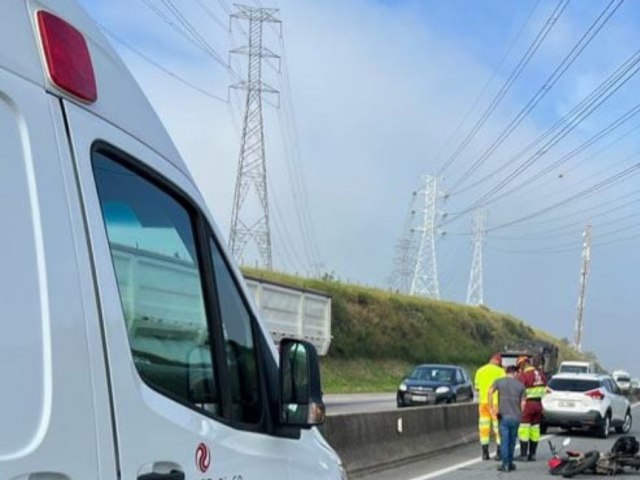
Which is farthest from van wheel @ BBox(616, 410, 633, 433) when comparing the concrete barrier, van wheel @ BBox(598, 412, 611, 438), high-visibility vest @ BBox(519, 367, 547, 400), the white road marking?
the white road marking

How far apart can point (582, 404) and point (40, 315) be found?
22.4 m

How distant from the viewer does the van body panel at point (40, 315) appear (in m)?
2.01

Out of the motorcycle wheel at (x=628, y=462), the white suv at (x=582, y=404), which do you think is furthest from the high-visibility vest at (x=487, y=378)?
the white suv at (x=582, y=404)

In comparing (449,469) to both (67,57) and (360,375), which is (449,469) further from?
(360,375)

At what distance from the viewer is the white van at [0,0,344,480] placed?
2088mm

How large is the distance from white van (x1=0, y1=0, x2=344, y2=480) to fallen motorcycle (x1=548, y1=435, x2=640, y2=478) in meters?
11.2

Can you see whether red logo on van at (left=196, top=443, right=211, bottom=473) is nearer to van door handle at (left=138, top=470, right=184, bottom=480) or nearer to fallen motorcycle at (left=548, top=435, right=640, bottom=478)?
van door handle at (left=138, top=470, right=184, bottom=480)

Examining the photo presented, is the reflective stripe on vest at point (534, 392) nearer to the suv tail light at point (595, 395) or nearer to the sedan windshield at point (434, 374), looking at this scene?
the suv tail light at point (595, 395)

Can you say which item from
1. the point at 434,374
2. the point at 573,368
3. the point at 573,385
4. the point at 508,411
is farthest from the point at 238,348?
the point at 573,368

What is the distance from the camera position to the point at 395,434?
15.3 metres

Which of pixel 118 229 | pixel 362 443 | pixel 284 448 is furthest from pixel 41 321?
pixel 362 443

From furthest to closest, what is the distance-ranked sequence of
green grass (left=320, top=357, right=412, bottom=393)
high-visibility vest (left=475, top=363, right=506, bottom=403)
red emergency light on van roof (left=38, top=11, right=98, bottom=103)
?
green grass (left=320, top=357, right=412, bottom=393) < high-visibility vest (left=475, top=363, right=506, bottom=403) < red emergency light on van roof (left=38, top=11, right=98, bottom=103)

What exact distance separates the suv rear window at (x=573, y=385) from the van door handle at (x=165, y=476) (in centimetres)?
2227

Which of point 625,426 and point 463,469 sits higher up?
point 463,469
